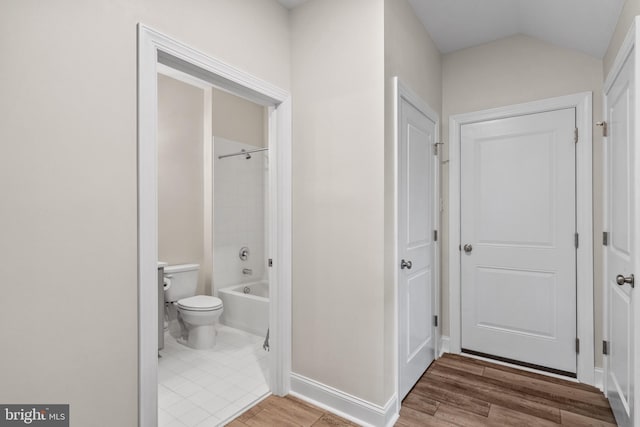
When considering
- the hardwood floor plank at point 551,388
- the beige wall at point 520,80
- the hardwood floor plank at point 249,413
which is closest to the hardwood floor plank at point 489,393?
the hardwood floor plank at point 551,388

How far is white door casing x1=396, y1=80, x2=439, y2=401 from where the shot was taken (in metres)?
2.10

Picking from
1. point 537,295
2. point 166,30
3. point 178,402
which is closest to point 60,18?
point 166,30

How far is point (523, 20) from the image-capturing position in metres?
2.39

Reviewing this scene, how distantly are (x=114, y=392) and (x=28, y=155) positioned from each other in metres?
0.97

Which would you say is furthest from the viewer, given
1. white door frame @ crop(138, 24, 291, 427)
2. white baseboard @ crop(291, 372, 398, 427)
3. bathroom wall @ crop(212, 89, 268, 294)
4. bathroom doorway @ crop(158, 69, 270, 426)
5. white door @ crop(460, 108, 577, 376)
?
bathroom wall @ crop(212, 89, 268, 294)

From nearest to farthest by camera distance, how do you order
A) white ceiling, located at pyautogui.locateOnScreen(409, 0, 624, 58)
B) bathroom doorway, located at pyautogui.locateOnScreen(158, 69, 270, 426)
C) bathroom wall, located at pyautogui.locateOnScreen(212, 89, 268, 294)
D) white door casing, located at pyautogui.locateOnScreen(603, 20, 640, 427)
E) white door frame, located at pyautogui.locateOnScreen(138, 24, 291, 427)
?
white door frame, located at pyautogui.locateOnScreen(138, 24, 291, 427), white door casing, located at pyautogui.locateOnScreen(603, 20, 640, 427), white ceiling, located at pyautogui.locateOnScreen(409, 0, 624, 58), bathroom doorway, located at pyautogui.locateOnScreen(158, 69, 270, 426), bathroom wall, located at pyautogui.locateOnScreen(212, 89, 268, 294)

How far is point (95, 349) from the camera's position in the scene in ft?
4.27

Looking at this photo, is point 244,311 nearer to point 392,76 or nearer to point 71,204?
point 71,204

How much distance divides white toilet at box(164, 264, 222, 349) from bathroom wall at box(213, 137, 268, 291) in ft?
1.16

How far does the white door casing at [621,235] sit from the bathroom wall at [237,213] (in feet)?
10.5

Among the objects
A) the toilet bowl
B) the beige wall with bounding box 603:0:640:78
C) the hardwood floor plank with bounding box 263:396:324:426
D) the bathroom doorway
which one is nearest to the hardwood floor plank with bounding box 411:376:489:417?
the hardwood floor plank with bounding box 263:396:324:426

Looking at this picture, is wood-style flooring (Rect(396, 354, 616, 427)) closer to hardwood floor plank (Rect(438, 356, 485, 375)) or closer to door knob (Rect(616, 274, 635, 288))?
hardwood floor plank (Rect(438, 356, 485, 375))

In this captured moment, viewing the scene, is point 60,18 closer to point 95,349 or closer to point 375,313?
point 95,349

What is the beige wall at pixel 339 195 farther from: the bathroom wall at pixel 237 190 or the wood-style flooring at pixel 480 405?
the bathroom wall at pixel 237 190
